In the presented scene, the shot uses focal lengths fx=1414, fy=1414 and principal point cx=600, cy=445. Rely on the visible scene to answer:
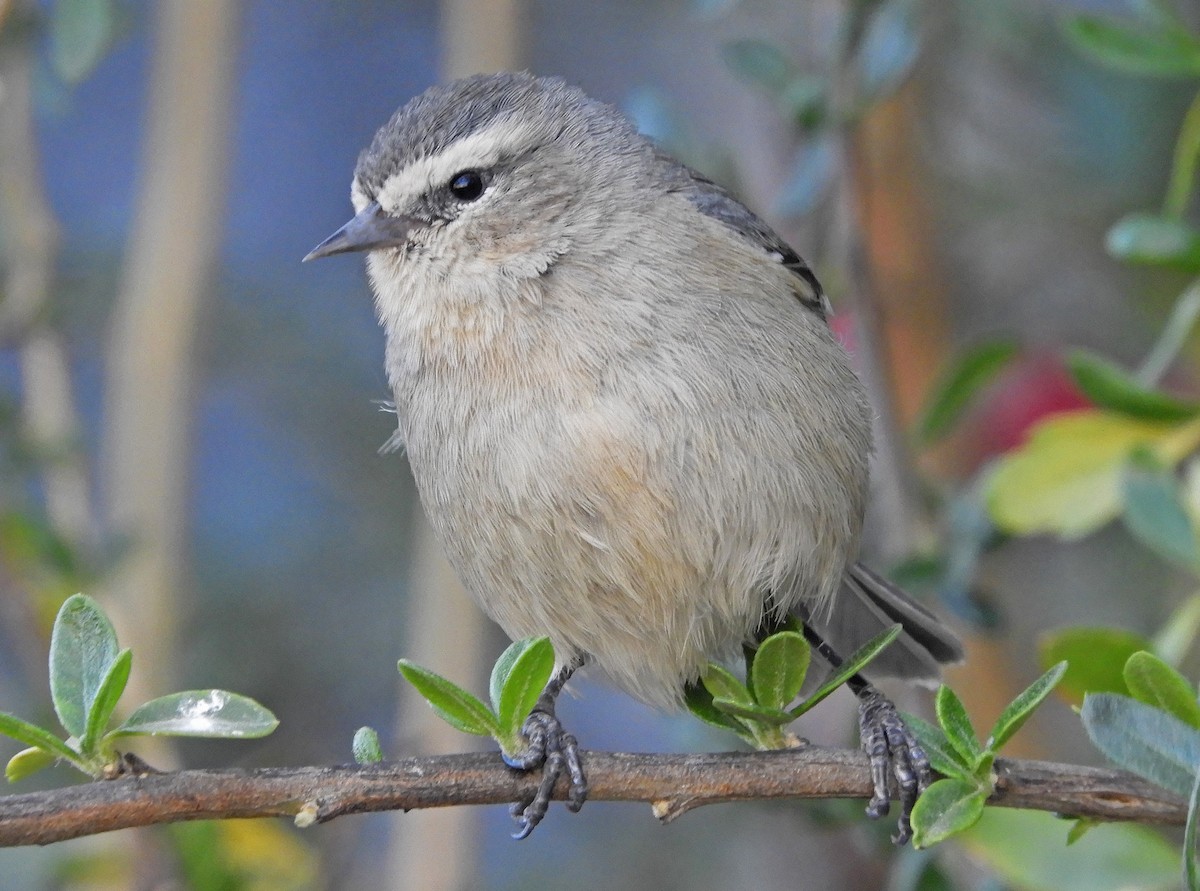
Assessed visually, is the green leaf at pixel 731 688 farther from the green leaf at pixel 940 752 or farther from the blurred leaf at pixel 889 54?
the blurred leaf at pixel 889 54

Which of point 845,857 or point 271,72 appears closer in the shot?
point 845,857

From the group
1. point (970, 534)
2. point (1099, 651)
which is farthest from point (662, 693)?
point (1099, 651)

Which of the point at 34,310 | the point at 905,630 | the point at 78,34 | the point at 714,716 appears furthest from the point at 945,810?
the point at 34,310

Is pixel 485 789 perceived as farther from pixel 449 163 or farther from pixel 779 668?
pixel 449 163

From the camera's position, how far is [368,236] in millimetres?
2928

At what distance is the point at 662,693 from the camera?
3.02m

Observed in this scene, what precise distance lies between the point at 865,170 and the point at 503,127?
1178mm

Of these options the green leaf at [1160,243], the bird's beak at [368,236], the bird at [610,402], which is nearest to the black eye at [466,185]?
the bird at [610,402]

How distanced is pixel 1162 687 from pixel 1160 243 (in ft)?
3.12

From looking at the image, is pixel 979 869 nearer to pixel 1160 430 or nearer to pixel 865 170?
pixel 1160 430

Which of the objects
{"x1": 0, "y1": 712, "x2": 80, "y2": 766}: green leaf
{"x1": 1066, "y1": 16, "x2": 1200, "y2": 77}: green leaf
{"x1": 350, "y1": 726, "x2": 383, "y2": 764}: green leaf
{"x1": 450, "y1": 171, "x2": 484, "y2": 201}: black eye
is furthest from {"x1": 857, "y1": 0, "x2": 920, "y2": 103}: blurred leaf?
{"x1": 0, "y1": 712, "x2": 80, "y2": 766}: green leaf

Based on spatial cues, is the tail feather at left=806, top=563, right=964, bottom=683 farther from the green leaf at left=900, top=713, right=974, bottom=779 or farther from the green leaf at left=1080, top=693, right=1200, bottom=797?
the green leaf at left=1080, top=693, right=1200, bottom=797

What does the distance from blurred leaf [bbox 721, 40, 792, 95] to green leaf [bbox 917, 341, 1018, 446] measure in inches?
30.3

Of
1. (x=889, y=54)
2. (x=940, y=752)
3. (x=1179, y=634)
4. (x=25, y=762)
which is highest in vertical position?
(x=889, y=54)
